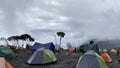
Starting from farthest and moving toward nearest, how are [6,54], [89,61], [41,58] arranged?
[6,54] → [41,58] → [89,61]

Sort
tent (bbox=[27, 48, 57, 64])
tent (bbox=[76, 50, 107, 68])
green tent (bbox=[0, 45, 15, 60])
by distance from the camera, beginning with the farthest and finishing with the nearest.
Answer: green tent (bbox=[0, 45, 15, 60])
tent (bbox=[27, 48, 57, 64])
tent (bbox=[76, 50, 107, 68])

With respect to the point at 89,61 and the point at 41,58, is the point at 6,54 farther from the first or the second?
the point at 89,61

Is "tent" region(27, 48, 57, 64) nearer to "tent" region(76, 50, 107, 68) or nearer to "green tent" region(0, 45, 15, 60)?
"green tent" region(0, 45, 15, 60)

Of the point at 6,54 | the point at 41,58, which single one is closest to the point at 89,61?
the point at 41,58

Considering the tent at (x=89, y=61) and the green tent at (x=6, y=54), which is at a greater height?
the tent at (x=89, y=61)

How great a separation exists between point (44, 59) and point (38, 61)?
72 cm

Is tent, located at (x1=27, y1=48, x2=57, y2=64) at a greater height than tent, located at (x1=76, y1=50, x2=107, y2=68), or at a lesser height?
lesser

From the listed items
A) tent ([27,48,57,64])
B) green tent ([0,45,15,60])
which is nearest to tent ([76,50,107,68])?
tent ([27,48,57,64])

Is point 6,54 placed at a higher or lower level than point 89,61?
lower

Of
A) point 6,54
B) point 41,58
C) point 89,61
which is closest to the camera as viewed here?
point 89,61

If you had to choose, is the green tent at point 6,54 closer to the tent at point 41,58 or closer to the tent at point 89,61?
the tent at point 41,58

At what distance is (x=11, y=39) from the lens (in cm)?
8388

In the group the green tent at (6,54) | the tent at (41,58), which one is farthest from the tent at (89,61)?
the green tent at (6,54)

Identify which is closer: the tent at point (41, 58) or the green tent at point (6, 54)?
the tent at point (41, 58)
